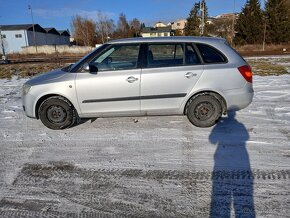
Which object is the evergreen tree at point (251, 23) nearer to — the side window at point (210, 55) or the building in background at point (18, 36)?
the side window at point (210, 55)

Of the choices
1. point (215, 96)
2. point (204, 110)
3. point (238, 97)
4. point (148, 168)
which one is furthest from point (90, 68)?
point (238, 97)

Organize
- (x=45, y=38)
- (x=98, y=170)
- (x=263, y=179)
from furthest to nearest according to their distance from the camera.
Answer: (x=45, y=38) < (x=98, y=170) < (x=263, y=179)

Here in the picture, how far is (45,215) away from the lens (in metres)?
2.73

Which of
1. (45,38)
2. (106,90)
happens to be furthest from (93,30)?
(106,90)

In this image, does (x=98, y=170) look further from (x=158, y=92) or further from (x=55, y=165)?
(x=158, y=92)

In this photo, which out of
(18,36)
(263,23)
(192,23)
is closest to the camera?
(263,23)

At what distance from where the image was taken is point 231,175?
10.9 feet

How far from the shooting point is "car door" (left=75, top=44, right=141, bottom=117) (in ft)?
15.5

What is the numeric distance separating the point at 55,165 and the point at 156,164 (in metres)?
1.47

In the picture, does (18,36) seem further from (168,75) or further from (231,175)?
(231,175)

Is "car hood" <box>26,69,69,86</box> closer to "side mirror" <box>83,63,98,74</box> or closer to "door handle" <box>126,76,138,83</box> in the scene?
"side mirror" <box>83,63,98,74</box>

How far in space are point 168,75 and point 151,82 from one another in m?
0.33

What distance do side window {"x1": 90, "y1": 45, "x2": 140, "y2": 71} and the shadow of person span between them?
198cm

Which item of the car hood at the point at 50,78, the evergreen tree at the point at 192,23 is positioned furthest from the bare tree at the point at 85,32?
the car hood at the point at 50,78
